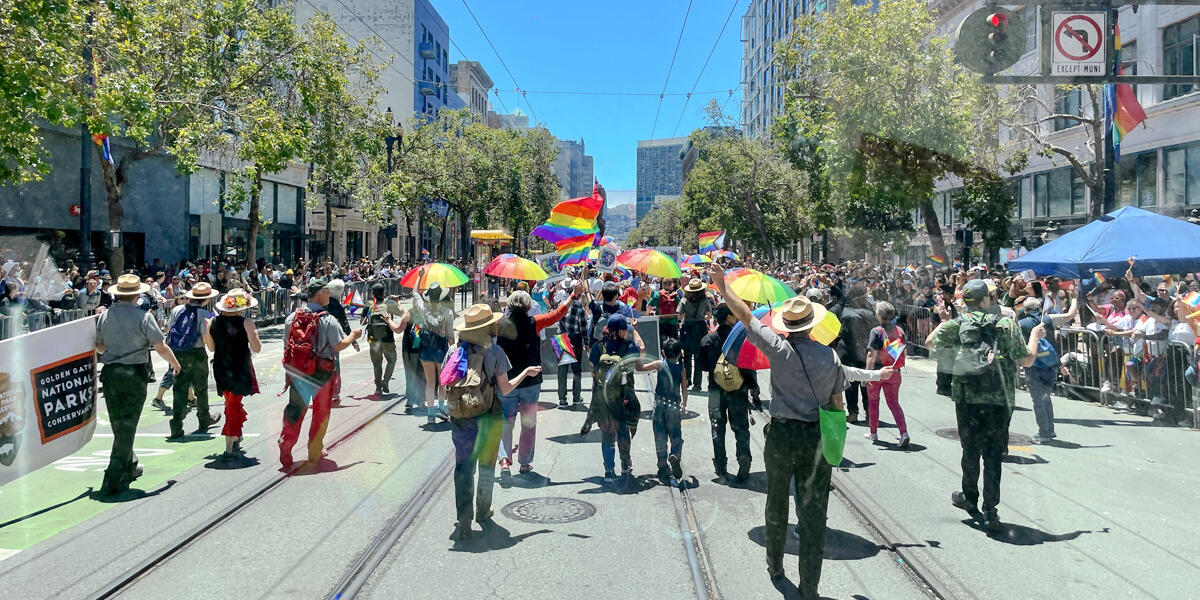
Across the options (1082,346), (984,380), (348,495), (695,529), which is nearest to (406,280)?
(348,495)

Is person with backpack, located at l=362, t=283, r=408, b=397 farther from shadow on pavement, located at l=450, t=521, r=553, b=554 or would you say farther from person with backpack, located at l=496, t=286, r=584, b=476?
shadow on pavement, located at l=450, t=521, r=553, b=554

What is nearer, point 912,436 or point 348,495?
point 348,495

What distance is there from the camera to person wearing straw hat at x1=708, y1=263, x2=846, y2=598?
4930 mm

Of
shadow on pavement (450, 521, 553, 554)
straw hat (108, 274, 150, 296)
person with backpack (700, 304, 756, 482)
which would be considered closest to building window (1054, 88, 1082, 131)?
person with backpack (700, 304, 756, 482)

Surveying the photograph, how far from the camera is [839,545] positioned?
573 centimetres

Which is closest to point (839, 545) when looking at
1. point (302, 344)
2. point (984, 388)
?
point (984, 388)

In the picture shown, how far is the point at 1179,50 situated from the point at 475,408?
26.1 m

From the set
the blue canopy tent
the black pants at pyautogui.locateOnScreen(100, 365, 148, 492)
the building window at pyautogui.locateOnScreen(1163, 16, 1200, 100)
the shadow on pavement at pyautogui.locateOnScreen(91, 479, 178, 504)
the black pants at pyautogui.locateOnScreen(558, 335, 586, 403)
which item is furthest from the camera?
the building window at pyautogui.locateOnScreen(1163, 16, 1200, 100)

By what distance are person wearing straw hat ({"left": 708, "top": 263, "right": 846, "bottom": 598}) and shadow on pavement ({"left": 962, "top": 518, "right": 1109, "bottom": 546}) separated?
5.85 ft

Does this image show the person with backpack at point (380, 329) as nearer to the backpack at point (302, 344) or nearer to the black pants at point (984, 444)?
the backpack at point (302, 344)

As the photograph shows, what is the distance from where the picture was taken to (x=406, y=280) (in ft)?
34.5

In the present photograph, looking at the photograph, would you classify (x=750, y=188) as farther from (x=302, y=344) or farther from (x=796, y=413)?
(x=796, y=413)

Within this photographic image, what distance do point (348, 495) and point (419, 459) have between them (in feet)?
4.16

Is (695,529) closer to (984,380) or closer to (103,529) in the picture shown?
Answer: (984,380)
